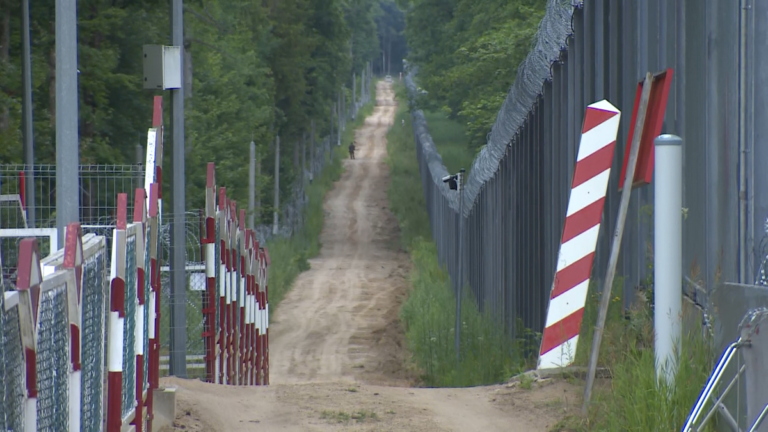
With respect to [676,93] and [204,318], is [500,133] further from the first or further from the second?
[676,93]

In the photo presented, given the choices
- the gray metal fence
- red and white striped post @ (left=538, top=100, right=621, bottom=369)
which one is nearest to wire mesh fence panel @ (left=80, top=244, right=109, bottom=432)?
the gray metal fence

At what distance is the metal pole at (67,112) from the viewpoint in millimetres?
7453

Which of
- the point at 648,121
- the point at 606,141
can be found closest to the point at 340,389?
the point at 606,141

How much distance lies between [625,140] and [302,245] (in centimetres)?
3282

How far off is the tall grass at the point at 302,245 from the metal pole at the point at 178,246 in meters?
16.0

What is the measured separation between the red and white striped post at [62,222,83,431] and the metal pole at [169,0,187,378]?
21.4 feet

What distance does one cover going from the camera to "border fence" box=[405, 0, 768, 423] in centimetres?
561

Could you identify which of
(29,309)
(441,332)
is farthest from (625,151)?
A: (441,332)

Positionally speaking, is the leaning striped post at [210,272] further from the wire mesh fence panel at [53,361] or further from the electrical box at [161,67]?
the wire mesh fence panel at [53,361]

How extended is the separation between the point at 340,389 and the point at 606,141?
120 inches

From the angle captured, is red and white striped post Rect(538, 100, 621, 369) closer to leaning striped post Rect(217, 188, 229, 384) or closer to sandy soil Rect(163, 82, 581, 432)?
sandy soil Rect(163, 82, 581, 432)

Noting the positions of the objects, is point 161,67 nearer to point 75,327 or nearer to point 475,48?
point 75,327

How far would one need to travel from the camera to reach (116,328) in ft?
19.2

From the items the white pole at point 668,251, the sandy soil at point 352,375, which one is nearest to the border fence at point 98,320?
the sandy soil at point 352,375
